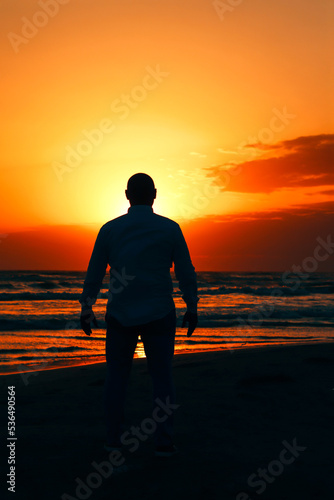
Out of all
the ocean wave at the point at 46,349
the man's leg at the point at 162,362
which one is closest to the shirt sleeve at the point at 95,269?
the man's leg at the point at 162,362

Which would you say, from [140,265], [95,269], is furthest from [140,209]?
[95,269]

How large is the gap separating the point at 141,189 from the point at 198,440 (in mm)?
1954

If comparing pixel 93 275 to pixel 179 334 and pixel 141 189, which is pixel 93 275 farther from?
pixel 179 334

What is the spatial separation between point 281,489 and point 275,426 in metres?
1.43

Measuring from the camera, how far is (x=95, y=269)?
3771 mm

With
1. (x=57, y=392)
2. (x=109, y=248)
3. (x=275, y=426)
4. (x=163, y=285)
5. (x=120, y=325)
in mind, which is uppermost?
(x=109, y=248)

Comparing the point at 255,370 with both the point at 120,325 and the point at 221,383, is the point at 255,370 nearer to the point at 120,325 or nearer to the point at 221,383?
the point at 221,383

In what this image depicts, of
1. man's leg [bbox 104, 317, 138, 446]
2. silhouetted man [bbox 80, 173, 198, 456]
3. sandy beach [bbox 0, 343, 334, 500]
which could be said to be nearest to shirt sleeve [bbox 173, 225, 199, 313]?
silhouetted man [bbox 80, 173, 198, 456]

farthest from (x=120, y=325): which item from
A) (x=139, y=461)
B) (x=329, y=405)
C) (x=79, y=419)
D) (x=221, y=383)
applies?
(x=221, y=383)

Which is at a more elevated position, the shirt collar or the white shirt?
the shirt collar

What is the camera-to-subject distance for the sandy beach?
10.4 feet

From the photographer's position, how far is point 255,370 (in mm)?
7016

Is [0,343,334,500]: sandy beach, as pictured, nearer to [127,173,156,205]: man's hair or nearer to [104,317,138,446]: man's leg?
[104,317,138,446]: man's leg

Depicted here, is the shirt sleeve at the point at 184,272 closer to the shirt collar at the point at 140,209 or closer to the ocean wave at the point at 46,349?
the shirt collar at the point at 140,209
